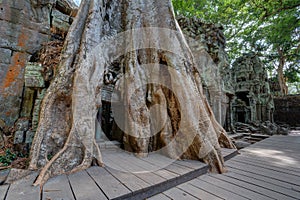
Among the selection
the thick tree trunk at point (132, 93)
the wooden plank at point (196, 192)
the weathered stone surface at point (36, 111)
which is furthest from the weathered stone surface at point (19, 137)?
the wooden plank at point (196, 192)

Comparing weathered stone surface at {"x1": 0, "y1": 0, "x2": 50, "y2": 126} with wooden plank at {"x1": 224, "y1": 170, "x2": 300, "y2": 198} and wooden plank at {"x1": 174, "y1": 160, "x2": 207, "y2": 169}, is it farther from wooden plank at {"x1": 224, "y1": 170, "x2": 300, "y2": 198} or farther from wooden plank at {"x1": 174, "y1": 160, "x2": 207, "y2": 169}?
wooden plank at {"x1": 224, "y1": 170, "x2": 300, "y2": 198}

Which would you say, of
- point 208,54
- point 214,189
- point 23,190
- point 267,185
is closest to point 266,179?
point 267,185

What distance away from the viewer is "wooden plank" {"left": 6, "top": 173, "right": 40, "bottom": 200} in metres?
1.08

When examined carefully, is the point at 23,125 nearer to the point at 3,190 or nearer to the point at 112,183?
the point at 3,190

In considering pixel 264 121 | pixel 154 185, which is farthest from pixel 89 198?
pixel 264 121

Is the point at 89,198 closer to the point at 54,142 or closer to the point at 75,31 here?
the point at 54,142

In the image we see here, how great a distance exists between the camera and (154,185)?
1.35 m

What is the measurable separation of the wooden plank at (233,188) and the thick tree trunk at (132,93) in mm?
250

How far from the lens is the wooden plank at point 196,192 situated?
1.29 metres

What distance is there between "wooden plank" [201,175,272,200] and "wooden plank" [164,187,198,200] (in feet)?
1.36

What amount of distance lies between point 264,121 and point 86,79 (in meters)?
11.0

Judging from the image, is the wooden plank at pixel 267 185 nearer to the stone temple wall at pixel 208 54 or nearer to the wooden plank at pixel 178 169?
the wooden plank at pixel 178 169

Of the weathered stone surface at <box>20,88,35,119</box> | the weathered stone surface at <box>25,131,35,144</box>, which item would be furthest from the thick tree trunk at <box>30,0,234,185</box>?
the weathered stone surface at <box>20,88,35,119</box>

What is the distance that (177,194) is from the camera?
136 cm
